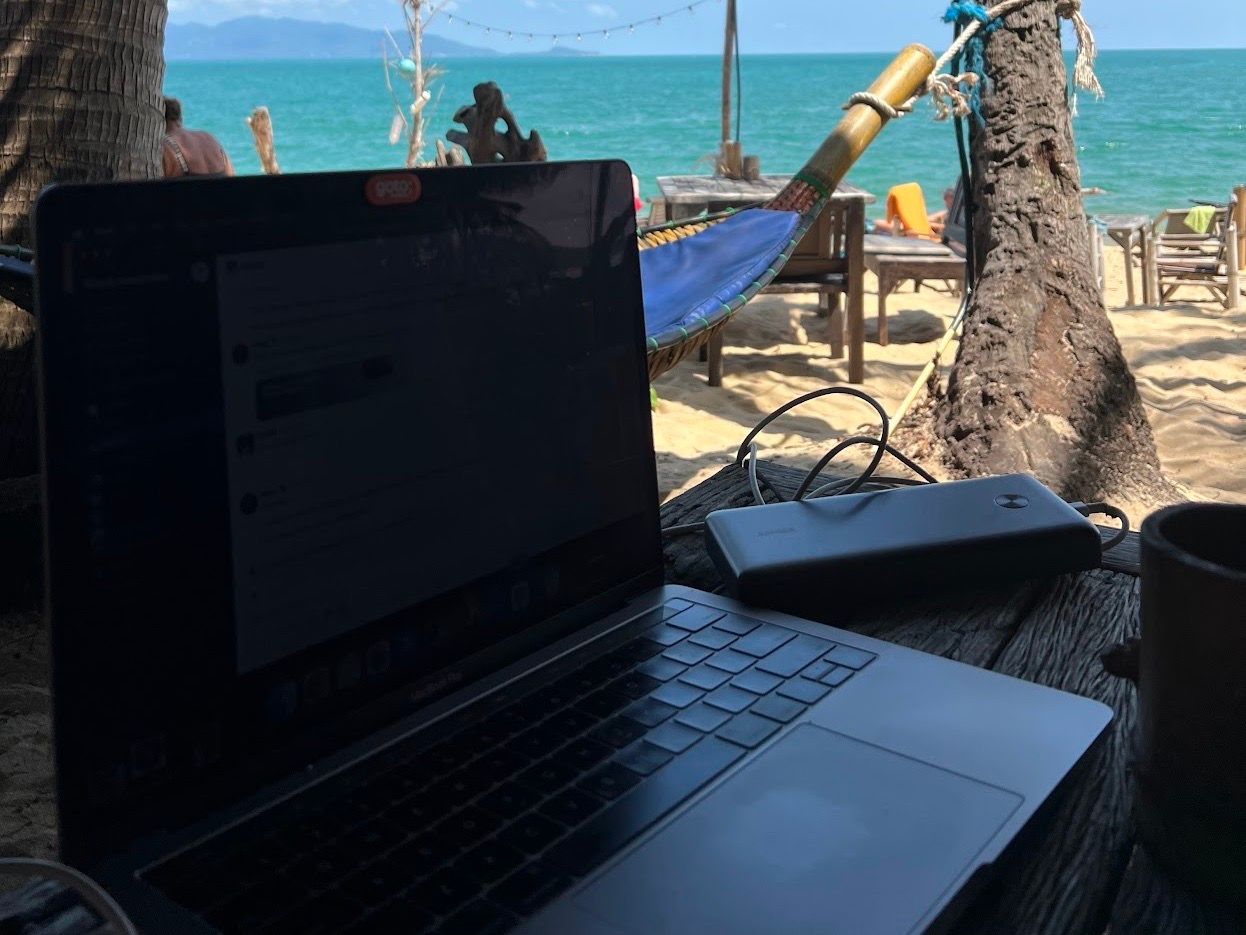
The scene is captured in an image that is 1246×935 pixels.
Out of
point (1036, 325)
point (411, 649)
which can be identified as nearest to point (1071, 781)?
point (411, 649)

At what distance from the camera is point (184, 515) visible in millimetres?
545

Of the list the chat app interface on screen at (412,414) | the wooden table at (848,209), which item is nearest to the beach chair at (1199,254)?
the wooden table at (848,209)

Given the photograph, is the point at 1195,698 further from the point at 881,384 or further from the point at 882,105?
the point at 881,384

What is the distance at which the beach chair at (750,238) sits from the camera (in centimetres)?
282

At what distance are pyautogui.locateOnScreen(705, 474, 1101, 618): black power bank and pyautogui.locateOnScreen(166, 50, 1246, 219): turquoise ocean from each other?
9536 mm

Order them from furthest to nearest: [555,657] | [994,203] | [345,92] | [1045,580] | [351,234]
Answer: [345,92] < [994,203] < [1045,580] < [555,657] < [351,234]

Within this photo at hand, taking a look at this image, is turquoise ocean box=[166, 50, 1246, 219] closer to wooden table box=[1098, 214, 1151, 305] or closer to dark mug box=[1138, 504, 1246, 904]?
wooden table box=[1098, 214, 1151, 305]

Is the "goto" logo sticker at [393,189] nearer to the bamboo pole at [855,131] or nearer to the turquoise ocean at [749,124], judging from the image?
the bamboo pole at [855,131]

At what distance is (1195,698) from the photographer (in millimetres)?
475

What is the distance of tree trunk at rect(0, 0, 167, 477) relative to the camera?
2.08 m

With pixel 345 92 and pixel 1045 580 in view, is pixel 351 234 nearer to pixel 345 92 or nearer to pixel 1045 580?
pixel 1045 580

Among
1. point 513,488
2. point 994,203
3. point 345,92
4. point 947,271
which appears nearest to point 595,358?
point 513,488

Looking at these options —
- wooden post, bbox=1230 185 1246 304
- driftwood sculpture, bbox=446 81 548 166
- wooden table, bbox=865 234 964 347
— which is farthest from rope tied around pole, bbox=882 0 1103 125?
wooden post, bbox=1230 185 1246 304

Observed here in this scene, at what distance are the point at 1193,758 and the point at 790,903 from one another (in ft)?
0.59
